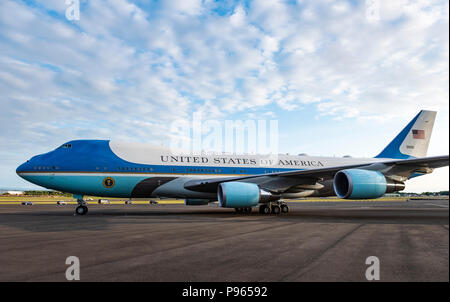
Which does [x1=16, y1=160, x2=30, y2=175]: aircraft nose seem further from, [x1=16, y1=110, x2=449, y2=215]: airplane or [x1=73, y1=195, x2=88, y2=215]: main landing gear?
[x1=73, y1=195, x2=88, y2=215]: main landing gear

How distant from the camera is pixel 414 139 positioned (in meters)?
24.6

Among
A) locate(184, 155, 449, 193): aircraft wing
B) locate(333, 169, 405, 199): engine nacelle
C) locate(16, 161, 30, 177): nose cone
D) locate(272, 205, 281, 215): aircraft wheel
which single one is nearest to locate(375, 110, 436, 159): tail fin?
locate(184, 155, 449, 193): aircraft wing

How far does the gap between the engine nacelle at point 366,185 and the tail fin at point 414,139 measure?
1187cm

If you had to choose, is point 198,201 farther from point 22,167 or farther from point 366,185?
point 366,185

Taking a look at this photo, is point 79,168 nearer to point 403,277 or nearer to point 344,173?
point 344,173

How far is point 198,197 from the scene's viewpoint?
20797 mm

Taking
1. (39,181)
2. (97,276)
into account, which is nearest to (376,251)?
(97,276)

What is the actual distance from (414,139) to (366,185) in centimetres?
1430

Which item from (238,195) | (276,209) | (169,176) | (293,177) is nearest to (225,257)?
(238,195)

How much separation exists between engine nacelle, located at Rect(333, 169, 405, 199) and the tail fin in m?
11.9

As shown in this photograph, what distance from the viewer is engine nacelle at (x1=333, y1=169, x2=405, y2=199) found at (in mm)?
13789

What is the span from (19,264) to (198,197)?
15.3 metres

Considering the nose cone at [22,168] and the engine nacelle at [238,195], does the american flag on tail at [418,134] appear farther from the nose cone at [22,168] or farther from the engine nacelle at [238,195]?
the nose cone at [22,168]
